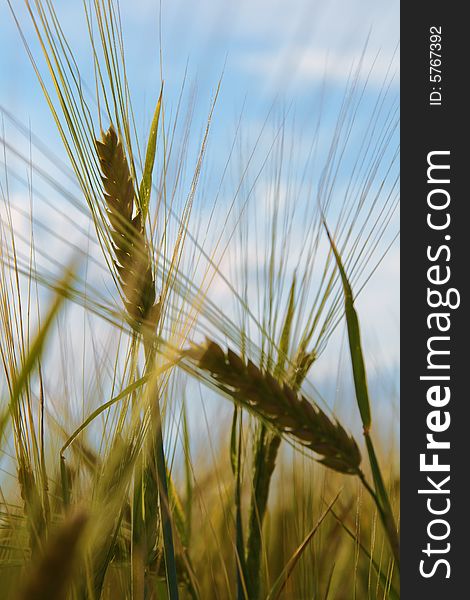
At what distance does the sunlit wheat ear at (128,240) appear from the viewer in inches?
27.3

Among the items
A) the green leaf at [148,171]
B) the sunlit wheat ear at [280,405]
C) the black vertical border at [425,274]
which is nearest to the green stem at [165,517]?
the sunlit wheat ear at [280,405]

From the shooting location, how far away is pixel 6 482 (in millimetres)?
775

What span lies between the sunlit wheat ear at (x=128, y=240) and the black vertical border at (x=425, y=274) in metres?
0.44

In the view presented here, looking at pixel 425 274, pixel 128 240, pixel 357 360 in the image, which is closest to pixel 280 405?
pixel 357 360

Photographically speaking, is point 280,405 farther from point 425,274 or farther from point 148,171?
point 425,274

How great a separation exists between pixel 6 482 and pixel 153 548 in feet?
0.51

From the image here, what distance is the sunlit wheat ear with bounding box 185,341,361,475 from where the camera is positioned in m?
0.55

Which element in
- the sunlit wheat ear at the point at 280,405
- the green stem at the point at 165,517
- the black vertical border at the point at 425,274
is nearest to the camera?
the sunlit wheat ear at the point at 280,405

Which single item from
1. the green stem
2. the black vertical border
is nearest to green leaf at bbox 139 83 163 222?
the green stem

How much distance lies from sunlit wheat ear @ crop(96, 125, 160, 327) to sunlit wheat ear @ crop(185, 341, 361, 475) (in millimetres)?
117

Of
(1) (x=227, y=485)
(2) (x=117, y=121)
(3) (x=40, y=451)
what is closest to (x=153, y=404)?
(3) (x=40, y=451)

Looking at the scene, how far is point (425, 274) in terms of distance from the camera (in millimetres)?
1048

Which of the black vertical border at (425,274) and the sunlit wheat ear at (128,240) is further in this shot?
the black vertical border at (425,274)

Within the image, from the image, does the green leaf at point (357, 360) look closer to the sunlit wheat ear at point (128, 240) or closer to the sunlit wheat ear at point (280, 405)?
the sunlit wheat ear at point (280, 405)
